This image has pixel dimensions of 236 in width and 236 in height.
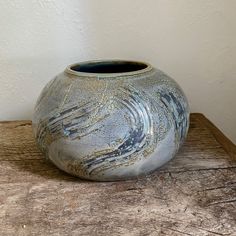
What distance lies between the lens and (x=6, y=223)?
1.53 feet

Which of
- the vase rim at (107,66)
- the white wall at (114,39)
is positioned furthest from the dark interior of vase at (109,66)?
the white wall at (114,39)

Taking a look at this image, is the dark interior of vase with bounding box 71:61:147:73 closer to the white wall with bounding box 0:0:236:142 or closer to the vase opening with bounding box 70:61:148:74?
the vase opening with bounding box 70:61:148:74

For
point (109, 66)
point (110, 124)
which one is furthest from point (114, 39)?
point (110, 124)

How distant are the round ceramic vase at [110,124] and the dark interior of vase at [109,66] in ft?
0.28

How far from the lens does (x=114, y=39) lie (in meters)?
0.79

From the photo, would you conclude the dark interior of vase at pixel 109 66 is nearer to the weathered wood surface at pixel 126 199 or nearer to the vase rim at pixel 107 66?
the vase rim at pixel 107 66

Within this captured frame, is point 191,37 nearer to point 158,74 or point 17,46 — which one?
point 158,74

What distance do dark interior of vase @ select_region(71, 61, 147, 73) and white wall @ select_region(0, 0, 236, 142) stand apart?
0.14 meters

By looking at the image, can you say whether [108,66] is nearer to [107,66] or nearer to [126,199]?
[107,66]

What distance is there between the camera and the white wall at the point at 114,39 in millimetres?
772

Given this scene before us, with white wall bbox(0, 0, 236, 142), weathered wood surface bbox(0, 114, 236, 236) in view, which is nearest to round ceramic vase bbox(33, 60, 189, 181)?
weathered wood surface bbox(0, 114, 236, 236)

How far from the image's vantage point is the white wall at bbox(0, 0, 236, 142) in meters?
0.77

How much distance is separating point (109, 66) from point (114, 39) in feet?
0.47

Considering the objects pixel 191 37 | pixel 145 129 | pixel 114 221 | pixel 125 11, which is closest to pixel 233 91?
pixel 191 37
